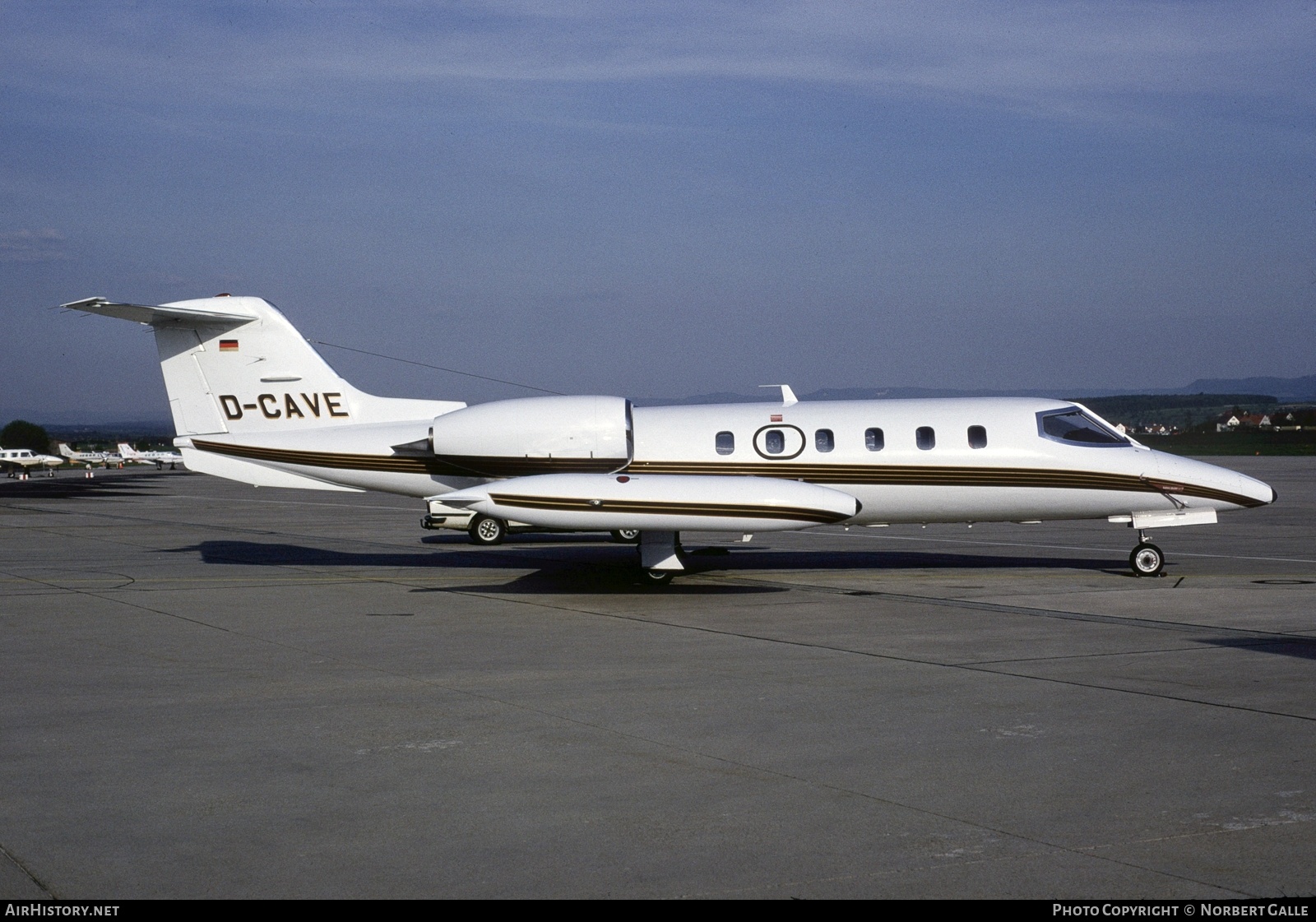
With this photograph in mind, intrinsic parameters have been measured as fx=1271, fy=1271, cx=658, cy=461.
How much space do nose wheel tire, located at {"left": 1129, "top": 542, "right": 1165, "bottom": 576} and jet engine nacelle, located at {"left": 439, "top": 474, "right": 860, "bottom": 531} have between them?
15.9ft

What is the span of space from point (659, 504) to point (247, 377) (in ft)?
23.1

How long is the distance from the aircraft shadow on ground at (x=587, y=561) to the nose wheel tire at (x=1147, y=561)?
0.60m

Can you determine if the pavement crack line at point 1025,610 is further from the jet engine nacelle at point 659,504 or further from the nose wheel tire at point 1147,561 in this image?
the nose wheel tire at point 1147,561

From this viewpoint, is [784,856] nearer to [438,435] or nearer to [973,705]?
[973,705]

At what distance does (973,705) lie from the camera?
9.57 metres

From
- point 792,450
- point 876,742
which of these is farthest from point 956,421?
point 876,742

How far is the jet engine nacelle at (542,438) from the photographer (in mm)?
18438

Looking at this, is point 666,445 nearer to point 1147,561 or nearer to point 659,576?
point 659,576

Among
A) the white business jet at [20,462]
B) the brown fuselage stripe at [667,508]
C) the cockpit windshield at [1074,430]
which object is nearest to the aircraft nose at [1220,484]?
the cockpit windshield at [1074,430]

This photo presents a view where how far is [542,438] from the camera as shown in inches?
727

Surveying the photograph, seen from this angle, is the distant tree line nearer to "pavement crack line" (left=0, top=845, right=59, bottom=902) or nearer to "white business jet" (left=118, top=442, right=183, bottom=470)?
"white business jet" (left=118, top=442, right=183, bottom=470)

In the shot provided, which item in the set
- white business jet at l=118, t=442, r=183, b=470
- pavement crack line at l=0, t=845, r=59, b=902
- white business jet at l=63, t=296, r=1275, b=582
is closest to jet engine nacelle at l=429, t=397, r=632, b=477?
white business jet at l=63, t=296, r=1275, b=582

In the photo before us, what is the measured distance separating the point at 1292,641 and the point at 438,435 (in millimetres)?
11428

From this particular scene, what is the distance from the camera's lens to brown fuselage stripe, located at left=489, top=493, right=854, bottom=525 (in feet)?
54.2
